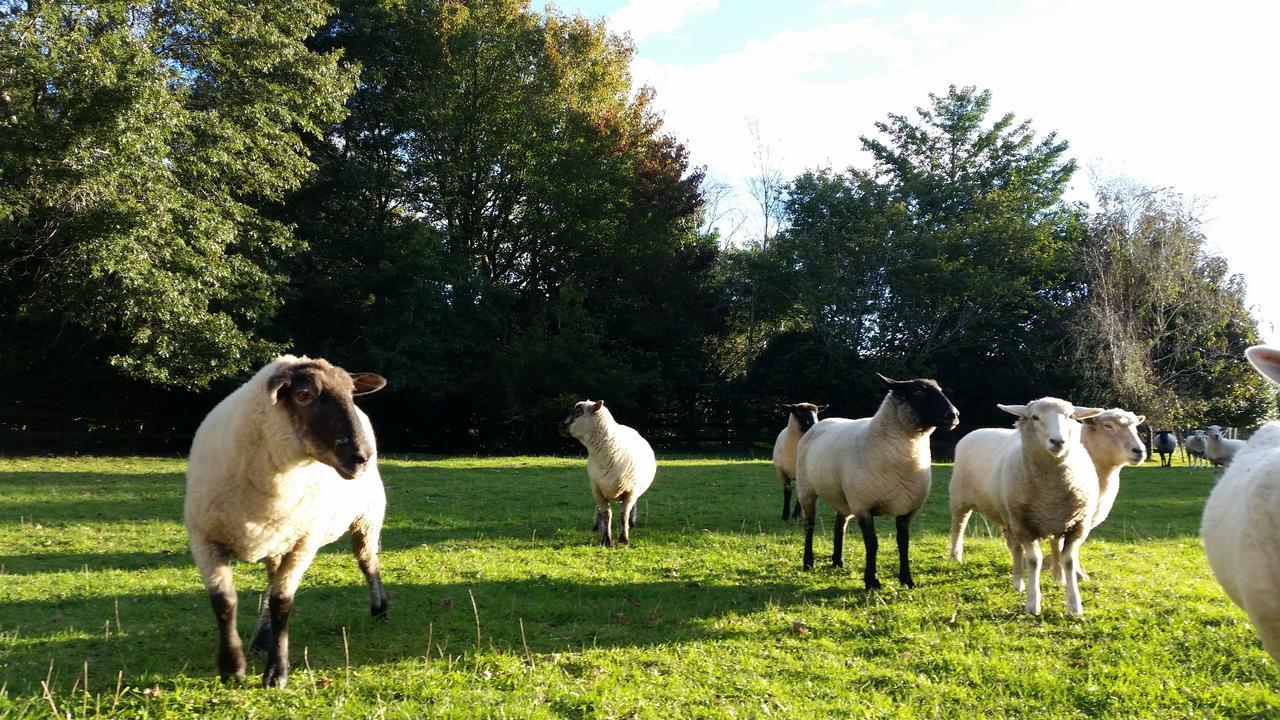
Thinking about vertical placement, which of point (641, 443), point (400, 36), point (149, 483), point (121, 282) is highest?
point (400, 36)

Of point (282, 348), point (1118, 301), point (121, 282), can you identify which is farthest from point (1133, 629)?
point (1118, 301)

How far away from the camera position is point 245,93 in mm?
21969

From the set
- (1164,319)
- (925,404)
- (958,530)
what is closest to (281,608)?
(925,404)

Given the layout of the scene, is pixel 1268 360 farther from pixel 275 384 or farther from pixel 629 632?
pixel 275 384

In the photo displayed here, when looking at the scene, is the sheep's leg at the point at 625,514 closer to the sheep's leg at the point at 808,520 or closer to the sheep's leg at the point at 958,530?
the sheep's leg at the point at 808,520

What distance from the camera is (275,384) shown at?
4.59 m

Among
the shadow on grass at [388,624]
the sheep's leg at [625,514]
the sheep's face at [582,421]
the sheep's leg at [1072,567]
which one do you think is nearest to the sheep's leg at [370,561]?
the shadow on grass at [388,624]

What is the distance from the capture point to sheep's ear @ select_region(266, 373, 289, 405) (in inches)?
180

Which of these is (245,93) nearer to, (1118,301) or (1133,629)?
(1133,629)

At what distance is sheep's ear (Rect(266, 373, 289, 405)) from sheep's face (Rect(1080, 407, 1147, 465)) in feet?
26.9

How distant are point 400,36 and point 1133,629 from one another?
35115mm

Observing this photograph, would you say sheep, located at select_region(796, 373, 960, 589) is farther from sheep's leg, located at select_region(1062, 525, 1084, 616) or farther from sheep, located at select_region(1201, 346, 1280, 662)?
sheep, located at select_region(1201, 346, 1280, 662)

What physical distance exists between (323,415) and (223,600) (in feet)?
4.50

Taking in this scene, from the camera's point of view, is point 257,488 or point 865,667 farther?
point 865,667
